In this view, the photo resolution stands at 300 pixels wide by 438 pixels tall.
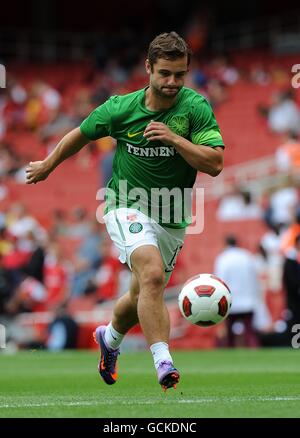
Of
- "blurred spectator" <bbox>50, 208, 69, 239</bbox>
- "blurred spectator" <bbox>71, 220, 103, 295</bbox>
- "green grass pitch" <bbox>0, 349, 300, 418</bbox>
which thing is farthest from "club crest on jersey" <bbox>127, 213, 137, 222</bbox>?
"blurred spectator" <bbox>50, 208, 69, 239</bbox>

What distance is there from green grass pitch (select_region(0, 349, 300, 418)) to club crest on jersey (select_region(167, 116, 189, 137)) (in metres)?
1.82

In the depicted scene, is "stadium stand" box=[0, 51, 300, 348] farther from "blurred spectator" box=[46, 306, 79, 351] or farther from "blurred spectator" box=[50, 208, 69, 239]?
"blurred spectator" box=[46, 306, 79, 351]

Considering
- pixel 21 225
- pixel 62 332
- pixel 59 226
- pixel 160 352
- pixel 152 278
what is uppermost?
pixel 59 226

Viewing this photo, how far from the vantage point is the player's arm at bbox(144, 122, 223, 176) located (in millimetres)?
7602

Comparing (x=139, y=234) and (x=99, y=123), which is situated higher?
(x=99, y=123)

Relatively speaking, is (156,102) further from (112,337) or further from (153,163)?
(112,337)

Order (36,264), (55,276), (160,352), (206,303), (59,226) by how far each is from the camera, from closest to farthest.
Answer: (160,352) < (206,303) < (36,264) < (55,276) < (59,226)

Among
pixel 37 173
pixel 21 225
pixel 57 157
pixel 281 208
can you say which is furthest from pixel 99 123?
pixel 21 225

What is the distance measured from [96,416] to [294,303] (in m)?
9.98

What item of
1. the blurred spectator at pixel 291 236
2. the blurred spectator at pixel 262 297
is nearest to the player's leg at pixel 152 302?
the blurred spectator at pixel 291 236

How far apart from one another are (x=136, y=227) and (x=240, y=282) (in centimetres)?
871

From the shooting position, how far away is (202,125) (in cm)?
789

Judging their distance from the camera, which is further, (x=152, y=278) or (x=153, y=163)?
(x=153, y=163)

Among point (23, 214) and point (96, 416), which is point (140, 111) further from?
point (23, 214)
